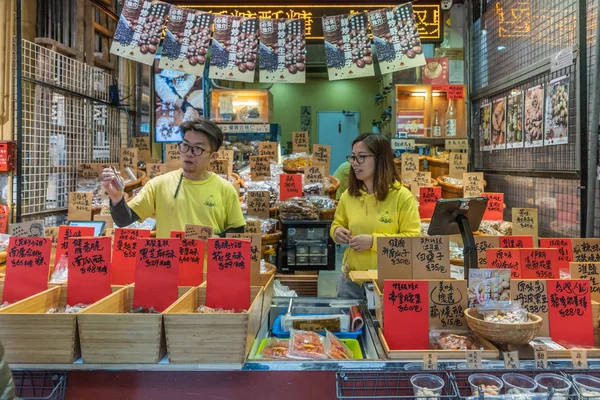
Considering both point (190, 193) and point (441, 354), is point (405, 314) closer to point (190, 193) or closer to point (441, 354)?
point (441, 354)

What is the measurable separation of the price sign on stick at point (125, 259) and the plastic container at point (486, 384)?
137cm

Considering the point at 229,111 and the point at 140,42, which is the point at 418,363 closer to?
the point at 140,42

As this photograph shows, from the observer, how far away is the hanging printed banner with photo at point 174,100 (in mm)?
6367

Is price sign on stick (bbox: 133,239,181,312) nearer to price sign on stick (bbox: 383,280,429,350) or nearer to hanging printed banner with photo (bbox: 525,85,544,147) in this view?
price sign on stick (bbox: 383,280,429,350)

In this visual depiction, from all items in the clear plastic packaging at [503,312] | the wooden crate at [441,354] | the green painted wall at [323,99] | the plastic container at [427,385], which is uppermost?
the green painted wall at [323,99]

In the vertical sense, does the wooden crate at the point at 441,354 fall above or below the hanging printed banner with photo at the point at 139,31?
below

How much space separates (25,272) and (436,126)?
4690 mm

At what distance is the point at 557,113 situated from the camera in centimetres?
326

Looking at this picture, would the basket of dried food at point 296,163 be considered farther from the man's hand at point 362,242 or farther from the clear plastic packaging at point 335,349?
the clear plastic packaging at point 335,349

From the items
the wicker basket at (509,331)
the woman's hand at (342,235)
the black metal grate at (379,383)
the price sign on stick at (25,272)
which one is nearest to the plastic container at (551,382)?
the wicker basket at (509,331)

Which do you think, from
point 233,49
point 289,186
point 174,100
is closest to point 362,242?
point 289,186

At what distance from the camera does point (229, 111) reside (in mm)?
6461

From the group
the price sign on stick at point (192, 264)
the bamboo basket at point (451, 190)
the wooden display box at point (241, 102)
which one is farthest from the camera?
the wooden display box at point (241, 102)

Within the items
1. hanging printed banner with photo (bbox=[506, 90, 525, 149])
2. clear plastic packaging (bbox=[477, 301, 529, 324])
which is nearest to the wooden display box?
hanging printed banner with photo (bbox=[506, 90, 525, 149])
